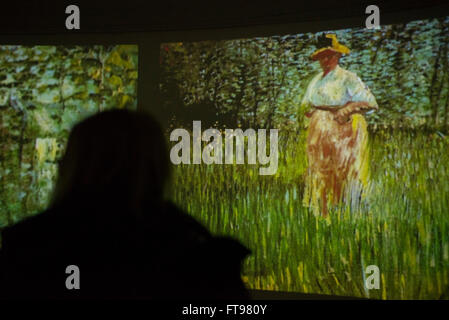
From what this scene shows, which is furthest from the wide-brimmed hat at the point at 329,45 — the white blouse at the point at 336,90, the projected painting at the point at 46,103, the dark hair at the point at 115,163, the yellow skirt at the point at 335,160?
the dark hair at the point at 115,163

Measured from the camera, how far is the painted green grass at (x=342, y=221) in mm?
3414

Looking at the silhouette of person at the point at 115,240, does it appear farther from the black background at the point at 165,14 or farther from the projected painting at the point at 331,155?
the black background at the point at 165,14

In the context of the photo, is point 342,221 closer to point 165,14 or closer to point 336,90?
point 336,90

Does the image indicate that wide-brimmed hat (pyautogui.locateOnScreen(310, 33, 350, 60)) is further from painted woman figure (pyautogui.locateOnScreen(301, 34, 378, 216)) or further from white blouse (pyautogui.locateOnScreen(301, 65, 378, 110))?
white blouse (pyautogui.locateOnScreen(301, 65, 378, 110))

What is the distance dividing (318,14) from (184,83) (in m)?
1.30

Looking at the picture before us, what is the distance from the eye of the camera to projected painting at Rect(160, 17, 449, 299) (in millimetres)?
3453

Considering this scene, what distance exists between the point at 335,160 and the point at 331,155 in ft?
0.17

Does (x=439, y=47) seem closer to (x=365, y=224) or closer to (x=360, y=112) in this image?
(x=360, y=112)

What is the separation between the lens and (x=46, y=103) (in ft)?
14.4

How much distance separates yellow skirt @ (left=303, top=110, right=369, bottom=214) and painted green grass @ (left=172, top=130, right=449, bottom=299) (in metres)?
0.07

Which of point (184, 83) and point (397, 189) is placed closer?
point (397, 189)

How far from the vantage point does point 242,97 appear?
409 cm

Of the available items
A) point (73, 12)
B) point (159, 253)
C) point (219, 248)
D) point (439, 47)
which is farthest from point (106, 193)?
point (73, 12)

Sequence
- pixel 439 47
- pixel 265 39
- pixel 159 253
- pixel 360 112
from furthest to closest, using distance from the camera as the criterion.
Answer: pixel 265 39 → pixel 360 112 → pixel 439 47 → pixel 159 253
